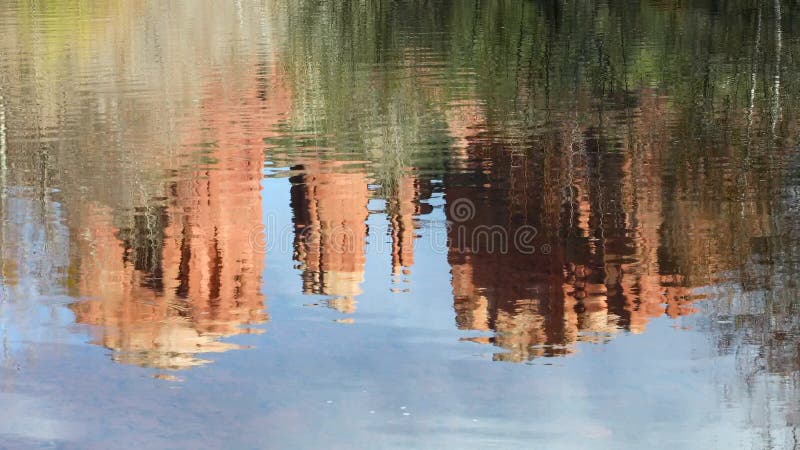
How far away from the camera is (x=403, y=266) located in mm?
12969

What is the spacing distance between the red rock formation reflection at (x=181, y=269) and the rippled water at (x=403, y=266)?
42 mm

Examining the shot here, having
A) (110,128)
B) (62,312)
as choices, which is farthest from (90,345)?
(110,128)

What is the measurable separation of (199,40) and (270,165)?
111ft

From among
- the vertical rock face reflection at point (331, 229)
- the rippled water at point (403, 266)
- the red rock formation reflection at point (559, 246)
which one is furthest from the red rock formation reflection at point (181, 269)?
the red rock formation reflection at point (559, 246)

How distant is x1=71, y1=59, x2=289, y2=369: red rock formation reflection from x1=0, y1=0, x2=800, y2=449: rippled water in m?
0.04

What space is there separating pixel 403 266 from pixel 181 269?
2.39 m

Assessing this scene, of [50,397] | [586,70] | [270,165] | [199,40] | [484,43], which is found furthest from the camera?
[199,40]

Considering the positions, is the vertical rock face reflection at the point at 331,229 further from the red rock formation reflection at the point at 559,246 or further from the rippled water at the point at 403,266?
the red rock formation reflection at the point at 559,246

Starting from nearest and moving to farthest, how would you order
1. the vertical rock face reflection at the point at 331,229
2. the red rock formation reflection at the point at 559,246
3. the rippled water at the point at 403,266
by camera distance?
1. the rippled water at the point at 403,266
2. the red rock formation reflection at the point at 559,246
3. the vertical rock face reflection at the point at 331,229

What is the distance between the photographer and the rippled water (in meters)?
8.90

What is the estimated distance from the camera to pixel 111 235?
14164mm

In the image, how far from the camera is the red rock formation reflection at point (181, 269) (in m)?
10.7

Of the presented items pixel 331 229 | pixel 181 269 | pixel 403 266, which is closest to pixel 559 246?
pixel 403 266

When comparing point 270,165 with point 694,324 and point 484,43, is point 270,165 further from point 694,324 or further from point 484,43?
point 484,43
